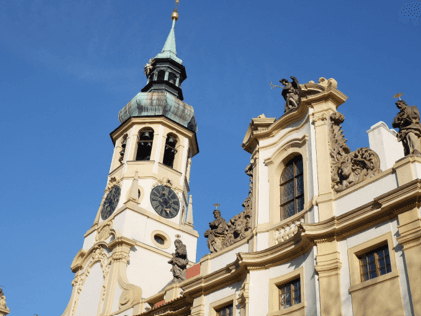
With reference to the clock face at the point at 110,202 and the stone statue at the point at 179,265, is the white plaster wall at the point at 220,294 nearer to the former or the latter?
the stone statue at the point at 179,265

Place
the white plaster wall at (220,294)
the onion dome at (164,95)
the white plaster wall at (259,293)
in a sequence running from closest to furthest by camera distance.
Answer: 1. the white plaster wall at (259,293)
2. the white plaster wall at (220,294)
3. the onion dome at (164,95)

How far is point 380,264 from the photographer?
525 inches

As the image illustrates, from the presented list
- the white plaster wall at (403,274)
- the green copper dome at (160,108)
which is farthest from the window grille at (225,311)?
the green copper dome at (160,108)

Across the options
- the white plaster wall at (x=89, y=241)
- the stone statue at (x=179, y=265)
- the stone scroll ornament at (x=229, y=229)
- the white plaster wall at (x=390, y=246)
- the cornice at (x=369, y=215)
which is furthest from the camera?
the white plaster wall at (x=89, y=241)

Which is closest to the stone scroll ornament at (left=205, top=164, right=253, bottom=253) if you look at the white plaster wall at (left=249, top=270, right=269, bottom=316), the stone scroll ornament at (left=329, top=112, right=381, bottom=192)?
the white plaster wall at (left=249, top=270, right=269, bottom=316)

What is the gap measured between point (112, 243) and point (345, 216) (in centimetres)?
1592

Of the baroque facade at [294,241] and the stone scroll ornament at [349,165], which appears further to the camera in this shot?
the stone scroll ornament at [349,165]

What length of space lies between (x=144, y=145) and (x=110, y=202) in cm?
449

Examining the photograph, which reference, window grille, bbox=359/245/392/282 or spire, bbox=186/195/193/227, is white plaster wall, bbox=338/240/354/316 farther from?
spire, bbox=186/195/193/227

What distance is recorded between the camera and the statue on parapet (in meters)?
19.1

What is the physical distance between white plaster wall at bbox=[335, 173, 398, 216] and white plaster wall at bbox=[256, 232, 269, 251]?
2.65 m

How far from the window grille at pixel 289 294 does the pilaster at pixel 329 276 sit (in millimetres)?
1135

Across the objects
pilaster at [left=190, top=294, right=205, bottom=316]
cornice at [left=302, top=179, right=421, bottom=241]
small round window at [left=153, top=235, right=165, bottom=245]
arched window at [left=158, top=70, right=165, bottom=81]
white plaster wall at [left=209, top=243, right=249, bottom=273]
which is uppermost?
arched window at [left=158, top=70, right=165, bottom=81]

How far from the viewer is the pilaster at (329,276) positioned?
13.6m
